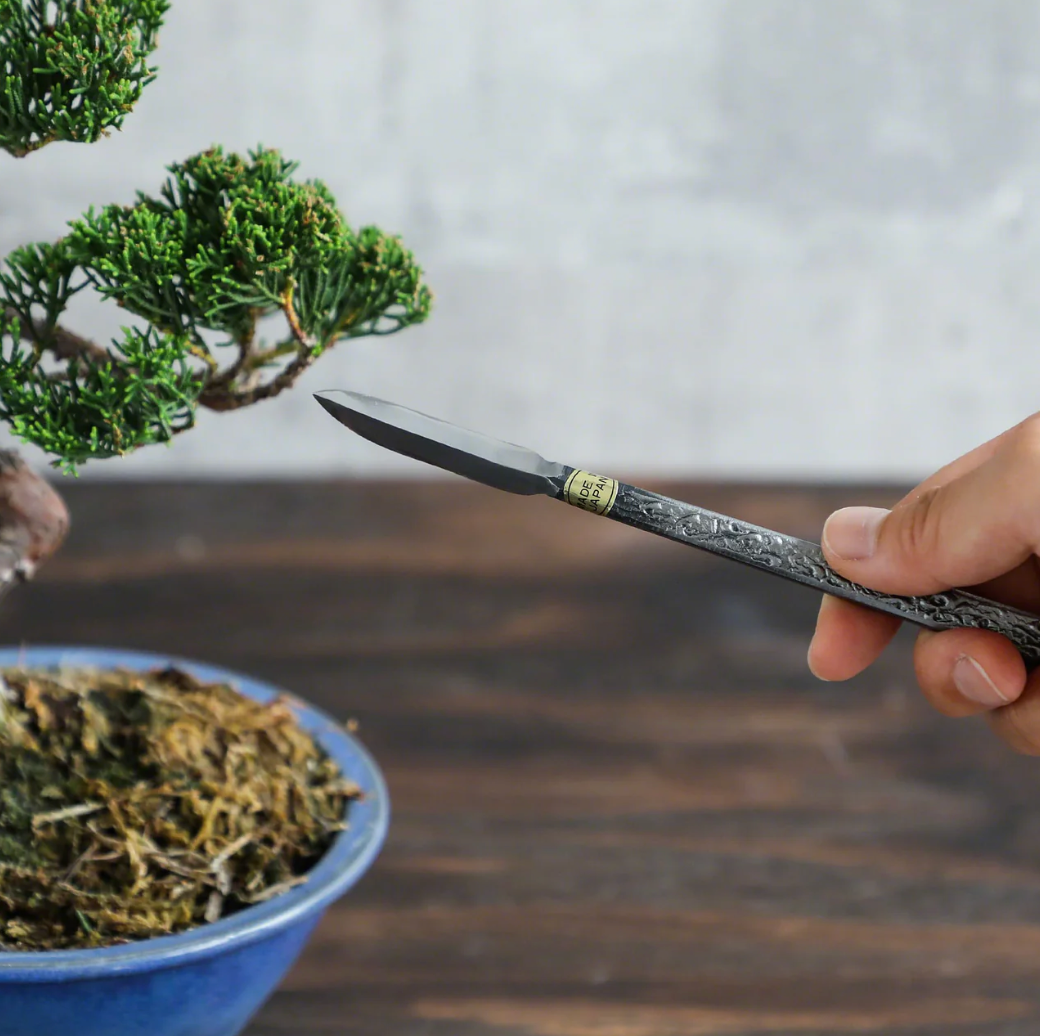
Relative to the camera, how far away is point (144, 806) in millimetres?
730

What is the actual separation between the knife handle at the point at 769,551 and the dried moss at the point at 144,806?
321mm

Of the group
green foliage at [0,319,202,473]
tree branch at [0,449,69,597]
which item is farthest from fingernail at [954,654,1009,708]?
tree branch at [0,449,69,597]

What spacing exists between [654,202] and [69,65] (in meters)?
0.95

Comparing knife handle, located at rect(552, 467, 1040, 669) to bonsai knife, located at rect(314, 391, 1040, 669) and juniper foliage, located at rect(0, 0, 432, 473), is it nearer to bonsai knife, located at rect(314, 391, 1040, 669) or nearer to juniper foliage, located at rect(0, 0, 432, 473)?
bonsai knife, located at rect(314, 391, 1040, 669)

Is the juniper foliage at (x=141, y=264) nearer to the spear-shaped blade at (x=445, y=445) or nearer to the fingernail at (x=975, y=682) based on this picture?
the spear-shaped blade at (x=445, y=445)

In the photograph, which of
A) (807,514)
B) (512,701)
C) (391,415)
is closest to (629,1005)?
(512,701)

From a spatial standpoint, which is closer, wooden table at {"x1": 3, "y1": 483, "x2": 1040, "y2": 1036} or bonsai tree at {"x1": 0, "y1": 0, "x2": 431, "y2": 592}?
bonsai tree at {"x1": 0, "y1": 0, "x2": 431, "y2": 592}

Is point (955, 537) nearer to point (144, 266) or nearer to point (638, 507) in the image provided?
point (638, 507)

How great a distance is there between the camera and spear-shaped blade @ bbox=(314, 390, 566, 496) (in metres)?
0.61

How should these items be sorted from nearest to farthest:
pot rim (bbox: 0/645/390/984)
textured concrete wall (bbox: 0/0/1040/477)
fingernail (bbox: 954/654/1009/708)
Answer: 1. pot rim (bbox: 0/645/390/984)
2. fingernail (bbox: 954/654/1009/708)
3. textured concrete wall (bbox: 0/0/1040/477)

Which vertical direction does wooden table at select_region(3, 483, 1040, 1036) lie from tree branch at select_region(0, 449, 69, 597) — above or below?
below

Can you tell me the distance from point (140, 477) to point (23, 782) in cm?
74

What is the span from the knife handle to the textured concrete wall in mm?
854

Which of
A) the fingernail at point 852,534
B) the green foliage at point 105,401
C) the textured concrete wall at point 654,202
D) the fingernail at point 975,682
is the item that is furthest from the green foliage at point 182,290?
the textured concrete wall at point 654,202
